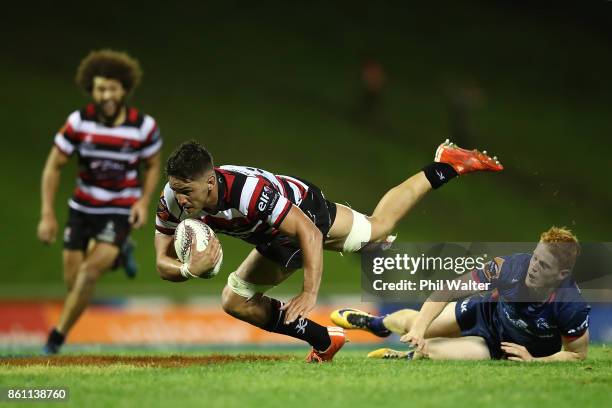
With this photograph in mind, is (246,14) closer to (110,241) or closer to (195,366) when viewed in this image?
(110,241)

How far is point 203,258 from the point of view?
6301mm

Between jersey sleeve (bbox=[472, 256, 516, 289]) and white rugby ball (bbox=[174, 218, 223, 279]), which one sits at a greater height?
white rugby ball (bbox=[174, 218, 223, 279])

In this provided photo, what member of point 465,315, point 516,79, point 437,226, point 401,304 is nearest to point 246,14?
point 516,79

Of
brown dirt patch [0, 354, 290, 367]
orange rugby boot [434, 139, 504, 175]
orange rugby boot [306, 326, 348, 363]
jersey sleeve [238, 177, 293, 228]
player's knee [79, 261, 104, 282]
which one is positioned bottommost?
brown dirt patch [0, 354, 290, 367]

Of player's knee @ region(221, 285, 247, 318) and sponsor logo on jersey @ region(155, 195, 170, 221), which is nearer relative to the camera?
sponsor logo on jersey @ region(155, 195, 170, 221)

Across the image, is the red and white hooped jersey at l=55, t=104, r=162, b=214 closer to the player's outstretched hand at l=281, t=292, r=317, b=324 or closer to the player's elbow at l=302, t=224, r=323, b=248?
the player's elbow at l=302, t=224, r=323, b=248

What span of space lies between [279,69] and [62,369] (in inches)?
843

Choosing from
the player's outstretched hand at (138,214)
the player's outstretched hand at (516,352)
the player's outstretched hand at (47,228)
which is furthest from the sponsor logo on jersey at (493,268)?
the player's outstretched hand at (47,228)

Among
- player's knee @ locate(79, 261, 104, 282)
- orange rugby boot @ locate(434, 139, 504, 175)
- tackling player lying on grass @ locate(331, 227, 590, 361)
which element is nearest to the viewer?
tackling player lying on grass @ locate(331, 227, 590, 361)

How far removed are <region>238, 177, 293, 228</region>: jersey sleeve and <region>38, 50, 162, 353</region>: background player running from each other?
11.1 feet

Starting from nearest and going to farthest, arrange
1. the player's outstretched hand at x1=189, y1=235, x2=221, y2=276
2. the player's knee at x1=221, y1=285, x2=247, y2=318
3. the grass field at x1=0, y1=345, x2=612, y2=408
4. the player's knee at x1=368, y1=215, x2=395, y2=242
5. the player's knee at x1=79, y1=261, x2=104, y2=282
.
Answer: the grass field at x1=0, y1=345, x2=612, y2=408 < the player's outstretched hand at x1=189, y1=235, x2=221, y2=276 < the player's knee at x1=221, y1=285, x2=247, y2=318 < the player's knee at x1=368, y1=215, x2=395, y2=242 < the player's knee at x1=79, y1=261, x2=104, y2=282

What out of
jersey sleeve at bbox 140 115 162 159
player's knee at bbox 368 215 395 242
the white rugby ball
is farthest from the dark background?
the white rugby ball

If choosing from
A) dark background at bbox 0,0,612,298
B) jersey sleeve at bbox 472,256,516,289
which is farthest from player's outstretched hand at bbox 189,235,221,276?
dark background at bbox 0,0,612,298

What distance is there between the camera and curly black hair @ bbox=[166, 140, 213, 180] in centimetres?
620
